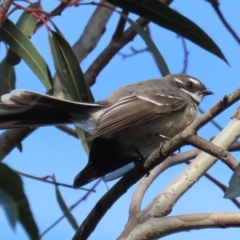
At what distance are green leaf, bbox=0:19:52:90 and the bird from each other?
6.2 inches

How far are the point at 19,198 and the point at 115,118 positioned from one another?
133cm

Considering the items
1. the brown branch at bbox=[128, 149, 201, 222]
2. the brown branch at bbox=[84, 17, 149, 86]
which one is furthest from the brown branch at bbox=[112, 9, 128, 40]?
the brown branch at bbox=[128, 149, 201, 222]

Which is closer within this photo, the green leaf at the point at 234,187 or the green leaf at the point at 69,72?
the green leaf at the point at 234,187

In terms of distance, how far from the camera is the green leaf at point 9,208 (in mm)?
1384

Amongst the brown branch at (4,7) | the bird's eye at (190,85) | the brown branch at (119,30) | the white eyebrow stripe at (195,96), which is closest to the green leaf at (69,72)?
the brown branch at (119,30)

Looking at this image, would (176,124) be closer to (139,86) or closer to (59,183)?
(139,86)

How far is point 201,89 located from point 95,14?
0.76m

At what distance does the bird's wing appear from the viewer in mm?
2784

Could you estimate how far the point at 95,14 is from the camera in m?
3.48

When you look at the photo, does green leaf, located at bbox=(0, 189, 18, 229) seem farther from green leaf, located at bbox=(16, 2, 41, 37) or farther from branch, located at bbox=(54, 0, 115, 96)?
branch, located at bbox=(54, 0, 115, 96)

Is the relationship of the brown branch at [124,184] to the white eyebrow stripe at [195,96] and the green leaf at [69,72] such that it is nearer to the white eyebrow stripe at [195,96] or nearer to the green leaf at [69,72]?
the green leaf at [69,72]

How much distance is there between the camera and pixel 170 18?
260 cm

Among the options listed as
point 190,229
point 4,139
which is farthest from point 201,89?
point 190,229

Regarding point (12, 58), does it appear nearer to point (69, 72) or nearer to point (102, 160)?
point (69, 72)
